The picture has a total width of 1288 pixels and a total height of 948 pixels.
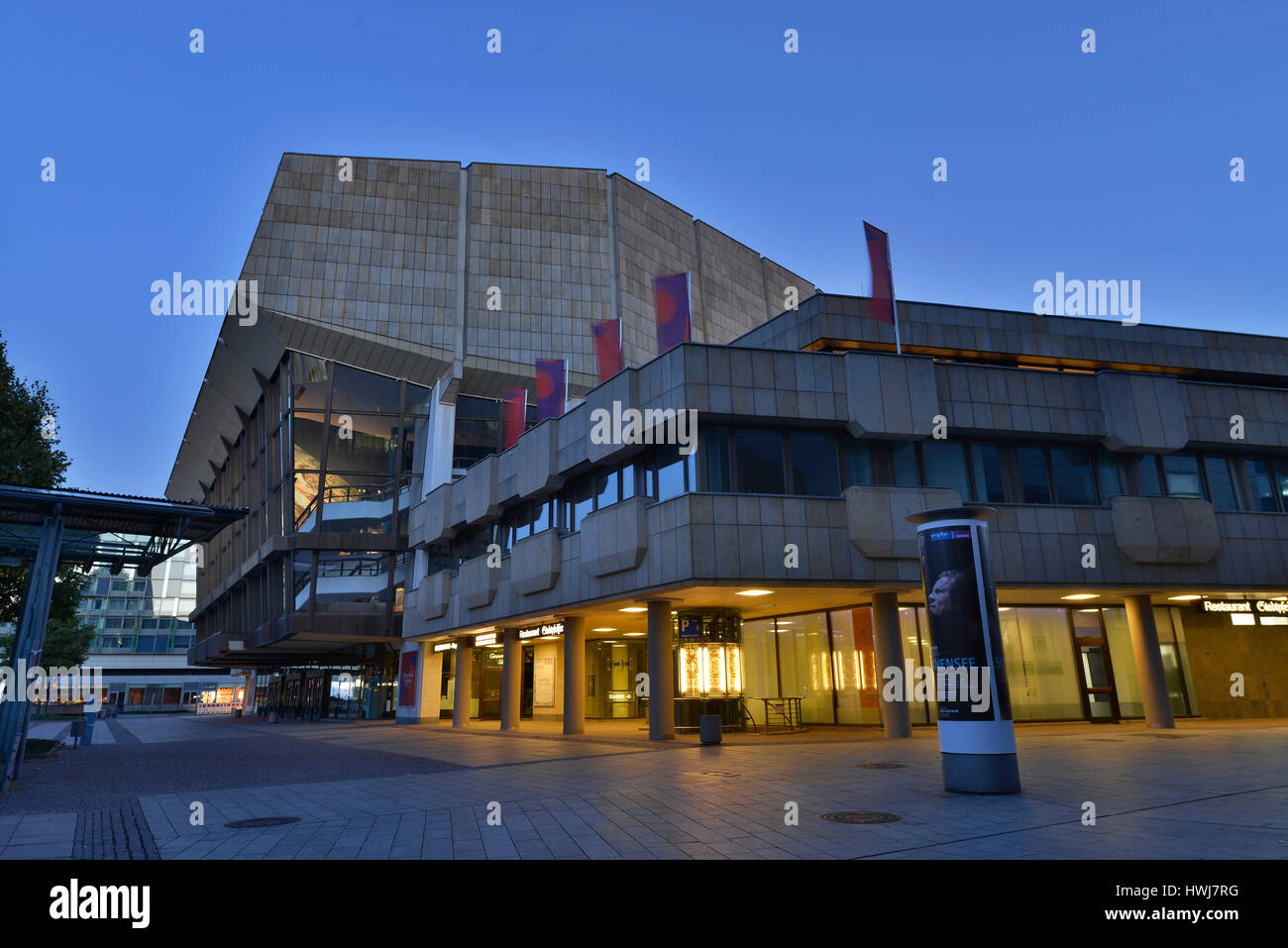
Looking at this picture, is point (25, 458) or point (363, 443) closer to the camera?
point (25, 458)

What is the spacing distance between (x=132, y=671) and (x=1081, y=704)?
414 feet

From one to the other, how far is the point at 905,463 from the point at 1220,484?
38.7 feet

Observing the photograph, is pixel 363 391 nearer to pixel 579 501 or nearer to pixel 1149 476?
pixel 579 501

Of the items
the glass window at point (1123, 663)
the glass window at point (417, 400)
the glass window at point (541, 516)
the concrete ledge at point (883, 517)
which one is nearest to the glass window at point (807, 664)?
the concrete ledge at point (883, 517)

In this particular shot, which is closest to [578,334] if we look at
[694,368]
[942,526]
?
[694,368]

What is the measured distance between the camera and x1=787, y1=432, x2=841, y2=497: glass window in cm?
2359

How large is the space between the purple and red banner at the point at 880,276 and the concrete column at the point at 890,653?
28.9 ft

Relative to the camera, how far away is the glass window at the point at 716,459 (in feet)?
74.8

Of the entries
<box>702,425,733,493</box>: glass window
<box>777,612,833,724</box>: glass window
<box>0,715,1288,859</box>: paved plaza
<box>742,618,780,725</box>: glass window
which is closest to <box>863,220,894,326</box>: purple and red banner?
<box>702,425,733,493</box>: glass window

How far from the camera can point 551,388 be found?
1289 inches

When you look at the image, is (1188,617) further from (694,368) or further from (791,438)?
(694,368)

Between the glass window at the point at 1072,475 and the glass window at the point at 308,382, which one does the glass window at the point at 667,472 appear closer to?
the glass window at the point at 1072,475

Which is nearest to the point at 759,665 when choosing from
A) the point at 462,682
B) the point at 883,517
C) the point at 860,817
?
Result: the point at 883,517

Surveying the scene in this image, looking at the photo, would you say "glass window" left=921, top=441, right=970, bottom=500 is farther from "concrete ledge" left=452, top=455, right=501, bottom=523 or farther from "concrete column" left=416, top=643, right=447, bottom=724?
"concrete column" left=416, top=643, right=447, bottom=724
